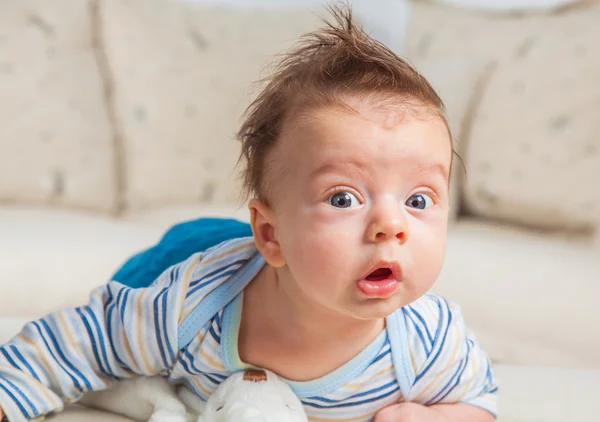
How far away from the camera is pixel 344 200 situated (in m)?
0.73

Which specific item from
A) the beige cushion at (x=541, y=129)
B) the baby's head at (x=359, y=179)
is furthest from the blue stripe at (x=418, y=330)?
the beige cushion at (x=541, y=129)

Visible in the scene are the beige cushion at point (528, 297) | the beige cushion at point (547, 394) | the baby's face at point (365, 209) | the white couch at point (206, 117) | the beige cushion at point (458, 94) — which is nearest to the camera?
the baby's face at point (365, 209)

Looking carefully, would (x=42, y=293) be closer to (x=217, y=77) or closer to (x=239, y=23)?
(x=217, y=77)

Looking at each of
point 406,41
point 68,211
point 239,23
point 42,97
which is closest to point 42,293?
point 68,211

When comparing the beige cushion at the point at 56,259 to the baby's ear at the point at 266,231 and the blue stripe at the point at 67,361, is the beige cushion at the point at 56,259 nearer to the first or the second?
the blue stripe at the point at 67,361

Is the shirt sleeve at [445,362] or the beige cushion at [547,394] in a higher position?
the shirt sleeve at [445,362]

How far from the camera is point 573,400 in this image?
3.23 feet

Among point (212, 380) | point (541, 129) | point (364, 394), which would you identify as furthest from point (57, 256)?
point (541, 129)

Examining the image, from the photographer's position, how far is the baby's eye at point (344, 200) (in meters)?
0.73

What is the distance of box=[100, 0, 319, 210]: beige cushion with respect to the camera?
6.52ft

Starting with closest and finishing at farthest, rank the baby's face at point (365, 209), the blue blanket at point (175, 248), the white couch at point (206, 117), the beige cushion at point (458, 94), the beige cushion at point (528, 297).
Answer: the baby's face at point (365, 209) < the blue blanket at point (175, 248) < the beige cushion at point (528, 297) < the white couch at point (206, 117) < the beige cushion at point (458, 94)

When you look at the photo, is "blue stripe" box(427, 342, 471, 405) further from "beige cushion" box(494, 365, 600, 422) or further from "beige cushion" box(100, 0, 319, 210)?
"beige cushion" box(100, 0, 319, 210)

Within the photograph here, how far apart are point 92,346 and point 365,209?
36cm

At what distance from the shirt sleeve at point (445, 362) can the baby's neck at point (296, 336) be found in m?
0.05
